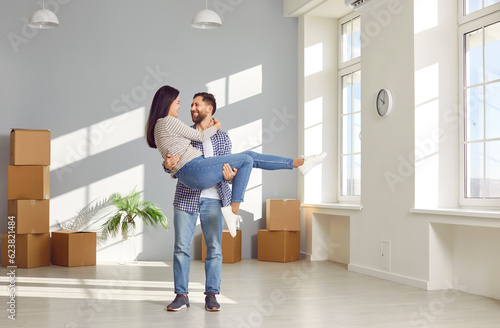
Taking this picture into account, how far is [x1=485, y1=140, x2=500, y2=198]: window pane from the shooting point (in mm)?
4855

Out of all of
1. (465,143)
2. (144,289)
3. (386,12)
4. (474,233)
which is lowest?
(144,289)

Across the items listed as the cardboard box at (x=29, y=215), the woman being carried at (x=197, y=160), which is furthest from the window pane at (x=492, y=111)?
the cardboard box at (x=29, y=215)

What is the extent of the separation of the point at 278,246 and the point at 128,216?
5.89 ft

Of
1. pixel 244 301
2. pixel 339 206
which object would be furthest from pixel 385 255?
pixel 244 301

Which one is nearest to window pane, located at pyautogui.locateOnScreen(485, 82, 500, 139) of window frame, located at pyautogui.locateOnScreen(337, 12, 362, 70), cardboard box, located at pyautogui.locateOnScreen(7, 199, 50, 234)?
window frame, located at pyautogui.locateOnScreen(337, 12, 362, 70)

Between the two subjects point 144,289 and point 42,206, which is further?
point 42,206

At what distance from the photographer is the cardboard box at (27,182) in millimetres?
6219

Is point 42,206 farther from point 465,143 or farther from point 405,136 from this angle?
point 465,143

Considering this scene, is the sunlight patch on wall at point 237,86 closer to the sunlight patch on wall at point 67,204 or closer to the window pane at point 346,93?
the window pane at point 346,93

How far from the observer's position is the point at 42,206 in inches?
248

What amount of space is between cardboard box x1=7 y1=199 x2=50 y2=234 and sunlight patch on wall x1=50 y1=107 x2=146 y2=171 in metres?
0.59

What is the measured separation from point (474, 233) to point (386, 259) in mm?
981

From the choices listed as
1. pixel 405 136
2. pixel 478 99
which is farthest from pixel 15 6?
pixel 478 99

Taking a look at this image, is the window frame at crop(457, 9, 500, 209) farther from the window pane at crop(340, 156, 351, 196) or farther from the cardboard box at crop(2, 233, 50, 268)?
the cardboard box at crop(2, 233, 50, 268)
